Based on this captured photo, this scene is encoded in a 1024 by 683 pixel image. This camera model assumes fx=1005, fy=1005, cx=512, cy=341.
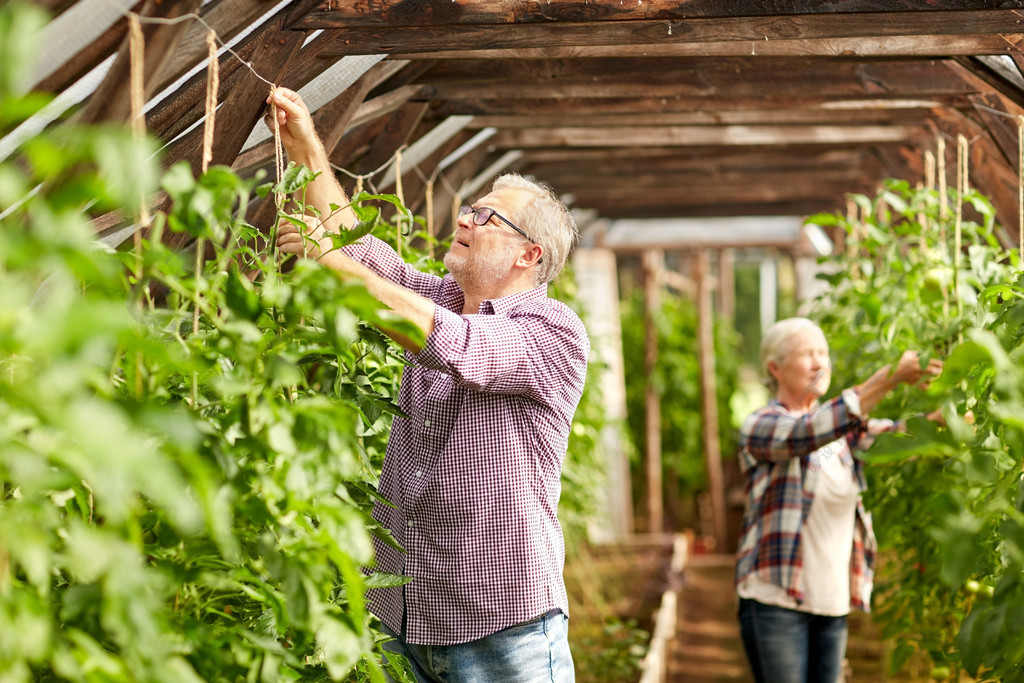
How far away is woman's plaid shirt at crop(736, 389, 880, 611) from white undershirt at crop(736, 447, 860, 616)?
0.02 m

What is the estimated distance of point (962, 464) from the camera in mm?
1378

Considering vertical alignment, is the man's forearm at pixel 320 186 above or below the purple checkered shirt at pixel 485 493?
above

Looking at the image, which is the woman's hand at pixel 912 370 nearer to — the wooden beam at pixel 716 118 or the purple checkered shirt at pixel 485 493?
the purple checkered shirt at pixel 485 493

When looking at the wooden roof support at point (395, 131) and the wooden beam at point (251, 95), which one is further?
the wooden roof support at point (395, 131)

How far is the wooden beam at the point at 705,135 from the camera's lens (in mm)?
3549

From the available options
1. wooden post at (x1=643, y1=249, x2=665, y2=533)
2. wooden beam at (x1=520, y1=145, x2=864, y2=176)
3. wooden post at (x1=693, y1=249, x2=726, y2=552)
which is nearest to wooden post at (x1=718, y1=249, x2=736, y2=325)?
wooden post at (x1=693, y1=249, x2=726, y2=552)

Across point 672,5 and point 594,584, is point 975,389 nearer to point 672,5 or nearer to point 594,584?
point 672,5


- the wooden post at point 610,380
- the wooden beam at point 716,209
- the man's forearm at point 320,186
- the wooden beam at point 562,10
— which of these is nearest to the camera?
the man's forearm at point 320,186

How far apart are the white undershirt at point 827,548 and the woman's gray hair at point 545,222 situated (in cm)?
103

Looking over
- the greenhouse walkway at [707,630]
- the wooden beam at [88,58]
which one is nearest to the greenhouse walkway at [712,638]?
the greenhouse walkway at [707,630]

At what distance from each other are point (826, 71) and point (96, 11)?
206cm

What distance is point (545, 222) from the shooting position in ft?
5.68

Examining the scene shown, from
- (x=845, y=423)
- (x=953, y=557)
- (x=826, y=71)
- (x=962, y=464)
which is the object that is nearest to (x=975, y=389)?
(x=962, y=464)

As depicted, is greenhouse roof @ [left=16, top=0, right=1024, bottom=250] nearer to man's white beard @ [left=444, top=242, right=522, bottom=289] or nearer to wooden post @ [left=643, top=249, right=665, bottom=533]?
man's white beard @ [left=444, top=242, right=522, bottom=289]
